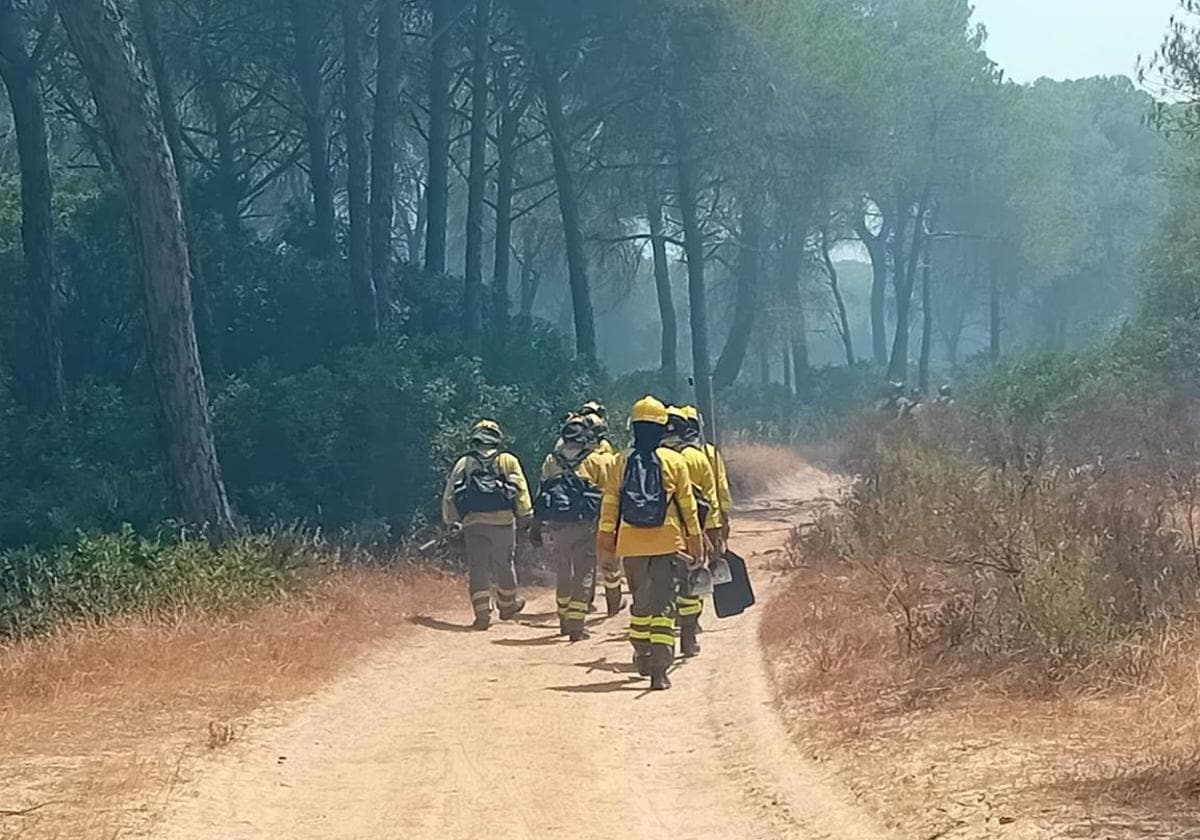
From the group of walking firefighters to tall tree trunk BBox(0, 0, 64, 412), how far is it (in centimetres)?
905

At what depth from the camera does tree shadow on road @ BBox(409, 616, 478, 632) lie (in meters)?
14.6

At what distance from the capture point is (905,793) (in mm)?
7195

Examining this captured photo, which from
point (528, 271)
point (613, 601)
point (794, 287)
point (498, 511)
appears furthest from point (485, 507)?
point (794, 287)

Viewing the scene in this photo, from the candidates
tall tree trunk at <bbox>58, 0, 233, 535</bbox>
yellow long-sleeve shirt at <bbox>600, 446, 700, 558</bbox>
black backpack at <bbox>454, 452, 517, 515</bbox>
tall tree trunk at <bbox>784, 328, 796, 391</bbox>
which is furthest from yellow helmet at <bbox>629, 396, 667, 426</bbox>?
tall tree trunk at <bbox>784, 328, 796, 391</bbox>

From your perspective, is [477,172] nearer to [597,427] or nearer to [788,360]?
[597,427]

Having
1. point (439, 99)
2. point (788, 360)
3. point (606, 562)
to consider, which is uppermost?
point (439, 99)

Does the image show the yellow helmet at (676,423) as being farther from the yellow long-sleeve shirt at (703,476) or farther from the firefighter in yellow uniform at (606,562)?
the firefighter in yellow uniform at (606,562)

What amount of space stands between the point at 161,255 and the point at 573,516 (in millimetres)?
5591

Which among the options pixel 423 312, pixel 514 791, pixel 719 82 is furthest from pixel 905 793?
pixel 719 82

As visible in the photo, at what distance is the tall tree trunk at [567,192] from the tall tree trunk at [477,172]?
125 cm

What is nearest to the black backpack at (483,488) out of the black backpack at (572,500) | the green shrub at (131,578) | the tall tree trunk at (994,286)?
the black backpack at (572,500)

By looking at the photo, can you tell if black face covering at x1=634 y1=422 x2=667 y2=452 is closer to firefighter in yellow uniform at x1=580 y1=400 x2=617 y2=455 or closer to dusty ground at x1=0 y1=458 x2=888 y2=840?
dusty ground at x1=0 y1=458 x2=888 y2=840

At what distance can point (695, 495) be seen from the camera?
39.0 feet

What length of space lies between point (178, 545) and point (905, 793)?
957 cm
